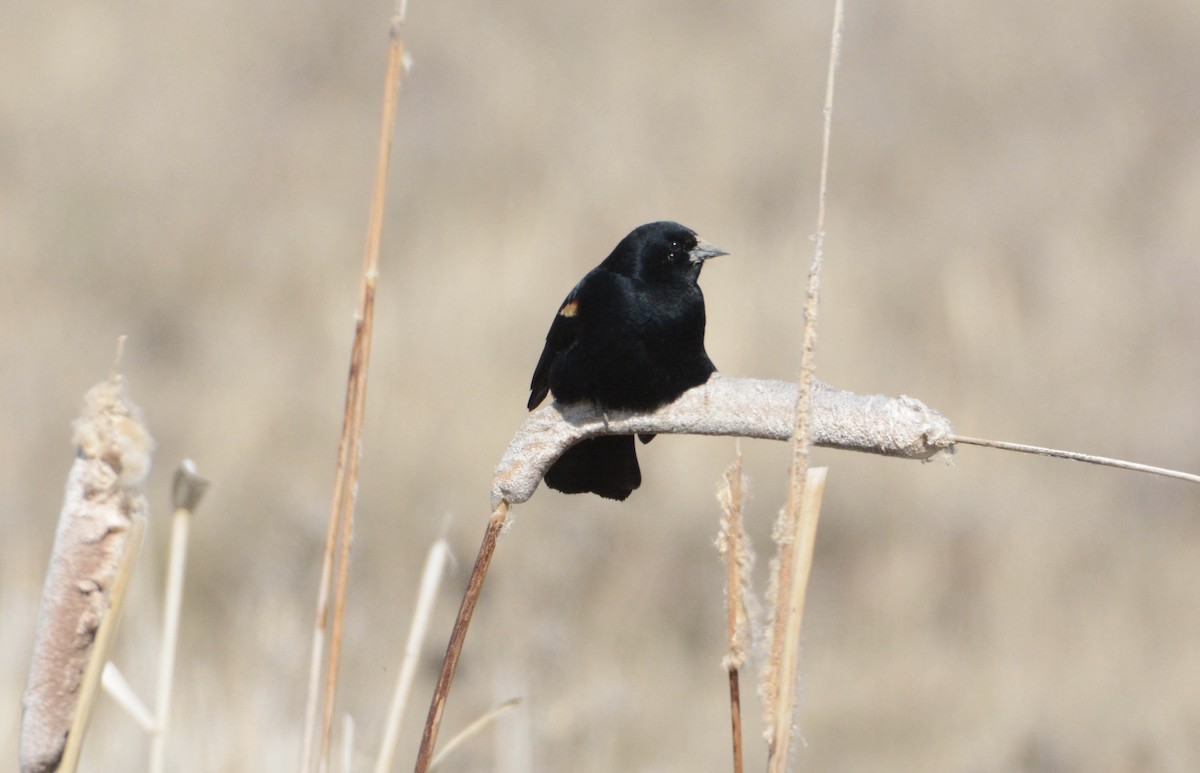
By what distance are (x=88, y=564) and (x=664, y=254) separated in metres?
1.41

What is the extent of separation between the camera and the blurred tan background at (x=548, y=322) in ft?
13.8

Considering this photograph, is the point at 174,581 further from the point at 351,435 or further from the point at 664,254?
the point at 664,254

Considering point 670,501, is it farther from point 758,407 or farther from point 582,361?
point 758,407

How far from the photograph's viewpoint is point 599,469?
2.09 meters

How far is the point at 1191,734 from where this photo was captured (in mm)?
4223

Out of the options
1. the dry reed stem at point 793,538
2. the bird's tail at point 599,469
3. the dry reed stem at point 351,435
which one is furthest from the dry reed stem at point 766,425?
the bird's tail at point 599,469

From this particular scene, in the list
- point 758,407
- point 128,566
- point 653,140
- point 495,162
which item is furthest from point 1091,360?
point 128,566

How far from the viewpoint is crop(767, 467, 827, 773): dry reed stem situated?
112 cm

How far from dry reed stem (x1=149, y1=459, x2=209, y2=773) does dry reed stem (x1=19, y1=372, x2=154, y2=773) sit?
0.30 ft

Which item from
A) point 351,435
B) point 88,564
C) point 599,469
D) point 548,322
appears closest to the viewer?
point 88,564

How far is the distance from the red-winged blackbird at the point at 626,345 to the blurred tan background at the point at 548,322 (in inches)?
48.6

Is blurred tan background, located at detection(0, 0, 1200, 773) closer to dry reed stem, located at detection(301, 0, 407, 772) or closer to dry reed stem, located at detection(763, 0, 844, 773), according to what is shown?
dry reed stem, located at detection(301, 0, 407, 772)

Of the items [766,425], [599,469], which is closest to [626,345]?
[599,469]

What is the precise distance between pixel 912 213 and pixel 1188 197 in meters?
1.30
